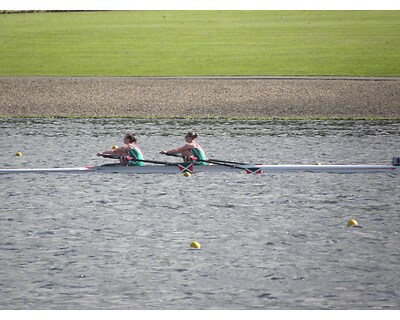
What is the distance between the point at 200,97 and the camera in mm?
39469

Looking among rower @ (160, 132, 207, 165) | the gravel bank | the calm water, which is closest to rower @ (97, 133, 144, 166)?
Result: the calm water

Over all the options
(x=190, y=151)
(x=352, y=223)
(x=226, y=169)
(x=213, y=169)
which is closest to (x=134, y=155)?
(x=190, y=151)

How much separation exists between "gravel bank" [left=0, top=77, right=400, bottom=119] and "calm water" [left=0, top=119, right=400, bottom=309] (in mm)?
6138

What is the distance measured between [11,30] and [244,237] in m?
51.6

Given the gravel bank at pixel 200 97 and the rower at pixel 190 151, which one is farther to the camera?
the gravel bank at pixel 200 97

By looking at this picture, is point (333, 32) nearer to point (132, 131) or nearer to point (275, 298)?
point (132, 131)

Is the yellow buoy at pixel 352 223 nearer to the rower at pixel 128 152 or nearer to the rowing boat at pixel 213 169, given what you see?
the rowing boat at pixel 213 169

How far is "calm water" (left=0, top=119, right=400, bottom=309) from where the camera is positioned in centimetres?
1455

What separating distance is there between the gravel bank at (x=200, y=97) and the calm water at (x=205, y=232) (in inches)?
242

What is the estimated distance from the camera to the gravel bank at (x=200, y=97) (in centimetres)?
3641

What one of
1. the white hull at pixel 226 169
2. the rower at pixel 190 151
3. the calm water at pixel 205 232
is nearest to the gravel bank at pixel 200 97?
the calm water at pixel 205 232

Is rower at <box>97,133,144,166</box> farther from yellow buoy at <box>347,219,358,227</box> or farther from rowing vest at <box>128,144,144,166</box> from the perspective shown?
yellow buoy at <box>347,219,358,227</box>

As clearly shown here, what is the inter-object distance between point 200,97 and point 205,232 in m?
21.2

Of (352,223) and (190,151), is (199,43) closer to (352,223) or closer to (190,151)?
(190,151)
